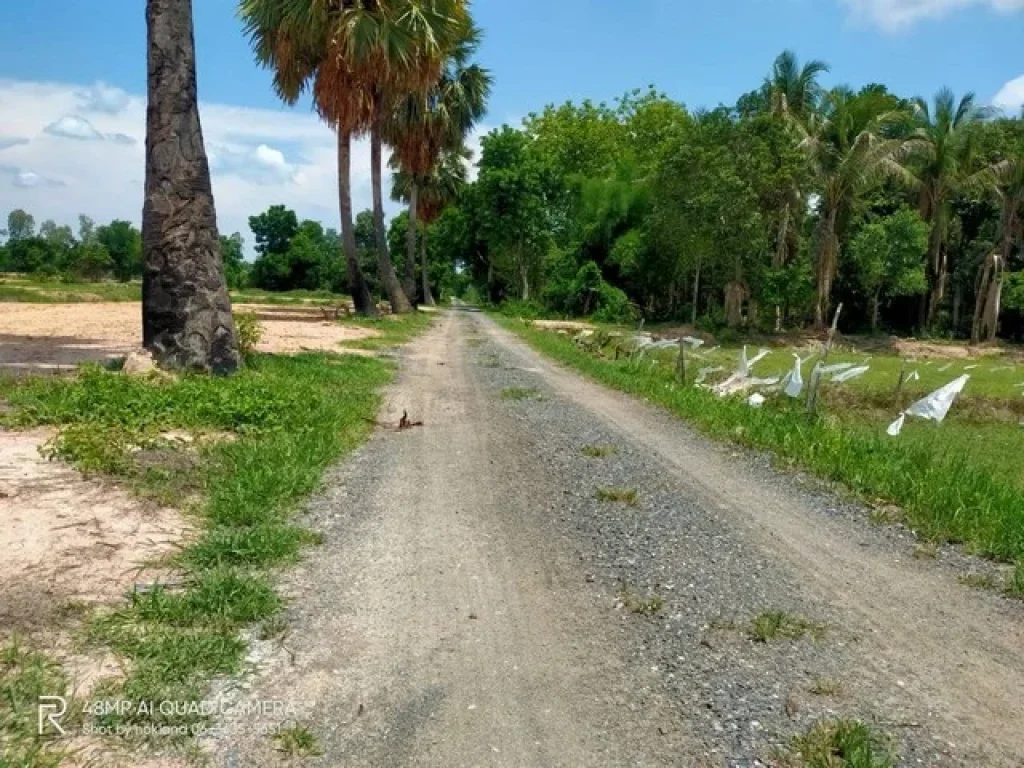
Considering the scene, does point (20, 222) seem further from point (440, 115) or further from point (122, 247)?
point (440, 115)

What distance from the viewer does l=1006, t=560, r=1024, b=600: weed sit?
191 inches

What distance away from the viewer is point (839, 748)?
3.05 m

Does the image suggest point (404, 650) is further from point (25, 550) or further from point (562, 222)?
point (562, 222)

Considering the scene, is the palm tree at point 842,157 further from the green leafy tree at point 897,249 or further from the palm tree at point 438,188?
the palm tree at point 438,188

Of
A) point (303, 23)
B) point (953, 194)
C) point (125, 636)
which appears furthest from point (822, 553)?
point (953, 194)

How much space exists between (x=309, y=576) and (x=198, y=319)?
6414 mm

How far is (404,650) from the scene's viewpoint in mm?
3746

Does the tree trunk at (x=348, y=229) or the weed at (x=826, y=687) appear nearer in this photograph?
the weed at (x=826, y=687)

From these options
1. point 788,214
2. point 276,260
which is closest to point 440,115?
point 788,214

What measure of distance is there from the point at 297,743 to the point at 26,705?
3.24 ft

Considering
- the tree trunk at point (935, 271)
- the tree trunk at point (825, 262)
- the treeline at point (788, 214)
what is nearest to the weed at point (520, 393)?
the treeline at point (788, 214)

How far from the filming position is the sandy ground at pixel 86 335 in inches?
513

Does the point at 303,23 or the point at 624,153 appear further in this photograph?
the point at 624,153

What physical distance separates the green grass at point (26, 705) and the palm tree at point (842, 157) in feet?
124
